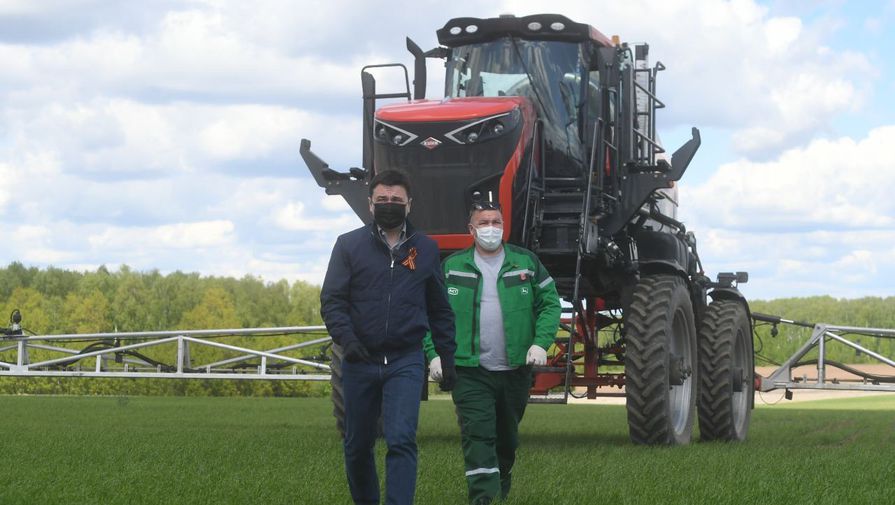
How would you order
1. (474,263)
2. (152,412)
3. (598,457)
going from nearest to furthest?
(474,263) → (598,457) → (152,412)

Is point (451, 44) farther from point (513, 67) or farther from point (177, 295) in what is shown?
point (177, 295)

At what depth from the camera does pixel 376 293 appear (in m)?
7.38

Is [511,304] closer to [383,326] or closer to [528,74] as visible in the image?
[383,326]

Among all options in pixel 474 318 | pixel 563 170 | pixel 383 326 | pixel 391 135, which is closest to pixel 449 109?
pixel 391 135

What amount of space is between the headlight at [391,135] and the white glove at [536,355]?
458cm

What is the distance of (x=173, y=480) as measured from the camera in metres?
9.59

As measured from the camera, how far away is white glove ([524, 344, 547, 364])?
27.2ft

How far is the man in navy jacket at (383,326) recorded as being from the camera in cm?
726

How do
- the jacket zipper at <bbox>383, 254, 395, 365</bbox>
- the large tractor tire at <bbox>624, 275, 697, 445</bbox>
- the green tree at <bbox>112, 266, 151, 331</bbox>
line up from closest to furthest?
1. the jacket zipper at <bbox>383, 254, 395, 365</bbox>
2. the large tractor tire at <bbox>624, 275, 697, 445</bbox>
3. the green tree at <bbox>112, 266, 151, 331</bbox>

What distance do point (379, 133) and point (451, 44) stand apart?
1434 millimetres

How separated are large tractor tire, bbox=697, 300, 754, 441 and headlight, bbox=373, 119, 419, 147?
4.65 m

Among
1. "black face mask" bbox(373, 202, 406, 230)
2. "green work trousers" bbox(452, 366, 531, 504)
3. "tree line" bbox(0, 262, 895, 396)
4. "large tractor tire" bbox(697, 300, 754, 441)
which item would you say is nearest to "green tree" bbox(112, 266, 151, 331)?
"tree line" bbox(0, 262, 895, 396)

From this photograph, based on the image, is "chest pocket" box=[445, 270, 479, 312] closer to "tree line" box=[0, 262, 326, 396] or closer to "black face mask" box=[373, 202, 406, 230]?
"black face mask" box=[373, 202, 406, 230]

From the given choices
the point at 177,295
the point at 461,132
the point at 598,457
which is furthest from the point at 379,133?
the point at 177,295
